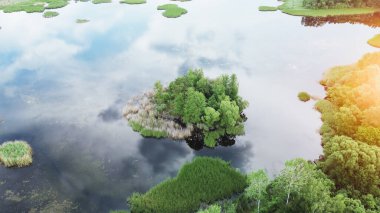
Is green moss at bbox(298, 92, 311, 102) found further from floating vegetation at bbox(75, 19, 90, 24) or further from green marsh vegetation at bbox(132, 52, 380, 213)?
floating vegetation at bbox(75, 19, 90, 24)

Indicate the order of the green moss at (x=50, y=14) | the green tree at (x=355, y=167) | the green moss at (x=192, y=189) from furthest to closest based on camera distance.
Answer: the green moss at (x=50, y=14) → the green moss at (x=192, y=189) → the green tree at (x=355, y=167)

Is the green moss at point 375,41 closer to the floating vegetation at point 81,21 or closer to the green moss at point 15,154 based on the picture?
the floating vegetation at point 81,21

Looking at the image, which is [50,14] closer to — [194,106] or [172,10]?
[172,10]

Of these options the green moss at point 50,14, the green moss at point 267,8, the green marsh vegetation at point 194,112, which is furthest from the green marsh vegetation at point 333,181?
the green moss at point 50,14

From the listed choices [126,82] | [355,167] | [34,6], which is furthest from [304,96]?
[34,6]

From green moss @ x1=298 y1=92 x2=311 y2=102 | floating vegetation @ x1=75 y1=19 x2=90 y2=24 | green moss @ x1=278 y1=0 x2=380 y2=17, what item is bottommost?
green moss @ x1=298 y1=92 x2=311 y2=102

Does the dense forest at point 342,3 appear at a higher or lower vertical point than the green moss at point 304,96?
higher

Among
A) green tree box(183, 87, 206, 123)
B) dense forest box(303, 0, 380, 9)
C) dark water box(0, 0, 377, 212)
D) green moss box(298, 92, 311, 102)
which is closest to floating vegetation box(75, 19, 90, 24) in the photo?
dark water box(0, 0, 377, 212)
